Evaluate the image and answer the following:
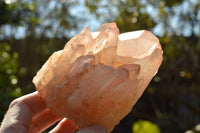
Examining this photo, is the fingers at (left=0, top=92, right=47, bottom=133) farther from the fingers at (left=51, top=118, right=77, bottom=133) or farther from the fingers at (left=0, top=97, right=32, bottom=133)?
the fingers at (left=51, top=118, right=77, bottom=133)

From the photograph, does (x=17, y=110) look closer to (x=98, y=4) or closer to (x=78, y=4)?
(x=98, y=4)

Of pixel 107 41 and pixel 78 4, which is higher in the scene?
pixel 107 41

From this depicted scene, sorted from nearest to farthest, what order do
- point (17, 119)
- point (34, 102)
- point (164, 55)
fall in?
point (17, 119) → point (34, 102) → point (164, 55)

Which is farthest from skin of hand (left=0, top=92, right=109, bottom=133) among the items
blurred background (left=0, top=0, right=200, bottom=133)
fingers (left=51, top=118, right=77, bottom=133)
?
blurred background (left=0, top=0, right=200, bottom=133)

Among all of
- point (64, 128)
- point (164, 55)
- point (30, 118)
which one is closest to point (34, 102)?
point (30, 118)

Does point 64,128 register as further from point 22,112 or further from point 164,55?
point 164,55

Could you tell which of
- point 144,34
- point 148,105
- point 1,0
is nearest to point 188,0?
point 148,105

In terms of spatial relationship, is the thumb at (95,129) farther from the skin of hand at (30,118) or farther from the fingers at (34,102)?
the fingers at (34,102)
